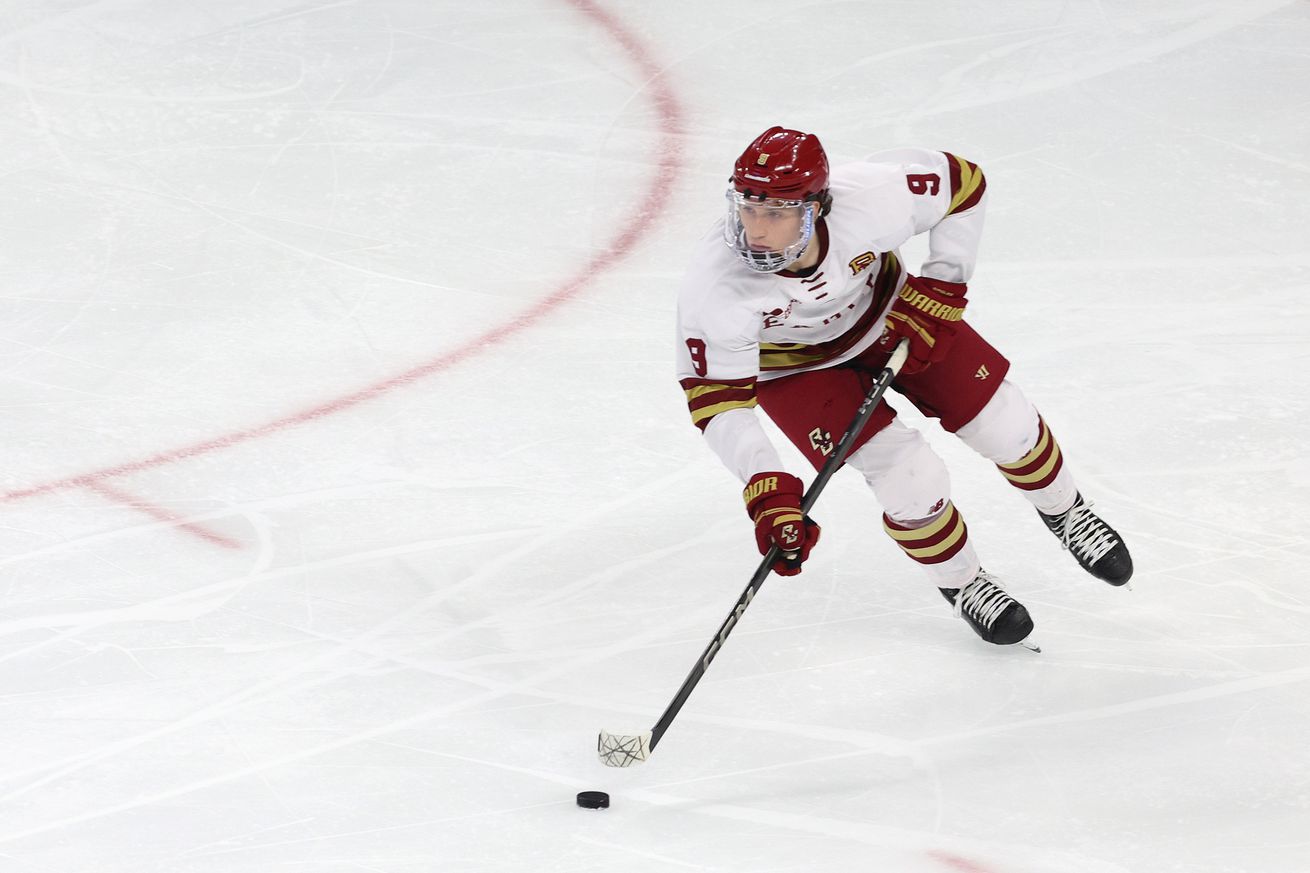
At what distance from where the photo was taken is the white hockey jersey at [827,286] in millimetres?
3105

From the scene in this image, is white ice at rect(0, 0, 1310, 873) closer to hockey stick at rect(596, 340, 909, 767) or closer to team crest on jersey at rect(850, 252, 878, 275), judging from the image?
hockey stick at rect(596, 340, 909, 767)

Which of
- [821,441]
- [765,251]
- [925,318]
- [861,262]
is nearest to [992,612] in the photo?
[821,441]

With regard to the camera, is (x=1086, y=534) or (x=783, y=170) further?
(x=1086, y=534)

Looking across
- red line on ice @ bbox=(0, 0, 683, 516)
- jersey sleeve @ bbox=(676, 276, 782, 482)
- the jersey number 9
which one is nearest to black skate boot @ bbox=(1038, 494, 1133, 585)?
jersey sleeve @ bbox=(676, 276, 782, 482)

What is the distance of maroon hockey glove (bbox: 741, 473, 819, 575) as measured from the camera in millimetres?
2990

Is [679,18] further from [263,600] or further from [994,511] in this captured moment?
[263,600]

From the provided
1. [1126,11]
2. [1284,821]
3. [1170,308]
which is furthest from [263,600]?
[1126,11]

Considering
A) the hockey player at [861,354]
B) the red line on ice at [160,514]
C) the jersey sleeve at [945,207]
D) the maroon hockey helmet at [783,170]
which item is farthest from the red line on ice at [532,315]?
the maroon hockey helmet at [783,170]

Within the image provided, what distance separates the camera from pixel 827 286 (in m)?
3.18

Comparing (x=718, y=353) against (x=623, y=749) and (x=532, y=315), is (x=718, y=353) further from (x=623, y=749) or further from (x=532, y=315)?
(x=532, y=315)

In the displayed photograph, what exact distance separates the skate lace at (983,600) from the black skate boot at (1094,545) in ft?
0.62

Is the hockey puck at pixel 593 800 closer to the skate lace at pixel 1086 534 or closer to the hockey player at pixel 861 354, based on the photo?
the hockey player at pixel 861 354

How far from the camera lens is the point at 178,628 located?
11.6 ft

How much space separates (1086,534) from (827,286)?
79cm
